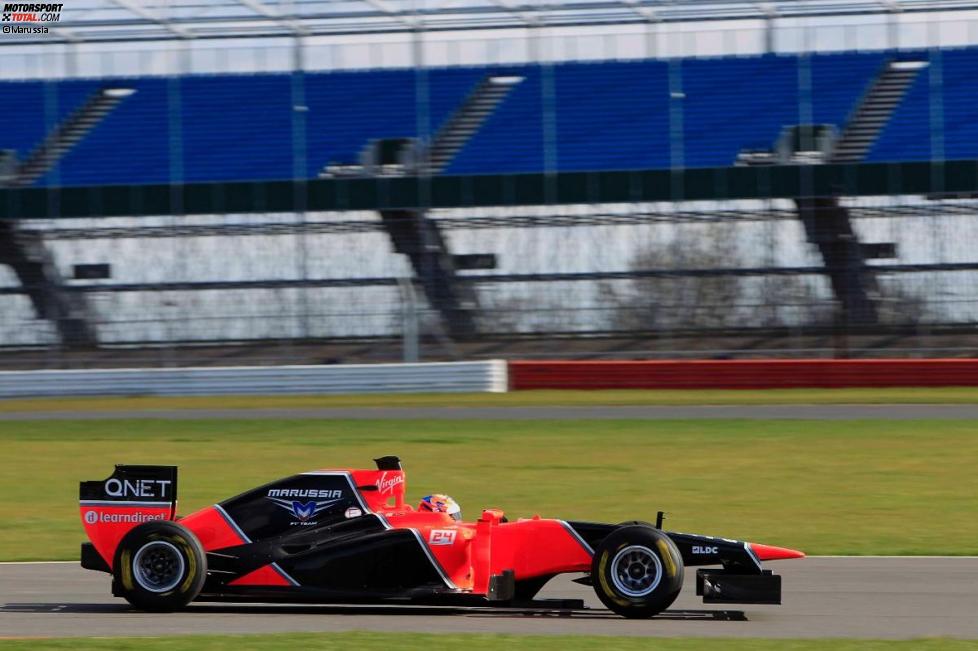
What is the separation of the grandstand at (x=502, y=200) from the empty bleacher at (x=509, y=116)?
0.19 feet

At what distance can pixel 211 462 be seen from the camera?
14906mm

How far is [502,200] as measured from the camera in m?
27.5

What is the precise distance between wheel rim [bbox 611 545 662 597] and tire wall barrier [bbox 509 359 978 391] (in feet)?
55.2

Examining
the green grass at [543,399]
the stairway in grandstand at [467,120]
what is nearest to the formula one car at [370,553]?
the green grass at [543,399]

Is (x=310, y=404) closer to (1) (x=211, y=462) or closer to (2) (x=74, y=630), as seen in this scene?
(1) (x=211, y=462)

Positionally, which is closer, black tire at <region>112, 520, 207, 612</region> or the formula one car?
the formula one car

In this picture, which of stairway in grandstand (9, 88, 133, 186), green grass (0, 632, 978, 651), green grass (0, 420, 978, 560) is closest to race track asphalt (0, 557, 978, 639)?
green grass (0, 632, 978, 651)

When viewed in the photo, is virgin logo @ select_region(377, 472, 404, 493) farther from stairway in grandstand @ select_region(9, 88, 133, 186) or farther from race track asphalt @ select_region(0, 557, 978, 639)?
stairway in grandstand @ select_region(9, 88, 133, 186)

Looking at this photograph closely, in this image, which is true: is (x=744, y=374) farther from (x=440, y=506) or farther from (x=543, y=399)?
(x=440, y=506)

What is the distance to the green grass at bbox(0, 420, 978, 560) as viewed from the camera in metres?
10.6

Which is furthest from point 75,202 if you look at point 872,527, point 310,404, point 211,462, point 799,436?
point 872,527

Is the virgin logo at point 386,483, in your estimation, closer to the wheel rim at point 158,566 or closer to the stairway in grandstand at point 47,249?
the wheel rim at point 158,566

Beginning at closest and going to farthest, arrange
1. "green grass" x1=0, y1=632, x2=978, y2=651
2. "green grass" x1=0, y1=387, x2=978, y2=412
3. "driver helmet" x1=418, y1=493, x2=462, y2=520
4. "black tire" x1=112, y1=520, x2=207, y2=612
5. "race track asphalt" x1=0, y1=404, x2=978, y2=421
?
"green grass" x1=0, y1=632, x2=978, y2=651
"black tire" x1=112, y1=520, x2=207, y2=612
"driver helmet" x1=418, y1=493, x2=462, y2=520
"race track asphalt" x1=0, y1=404, x2=978, y2=421
"green grass" x1=0, y1=387, x2=978, y2=412

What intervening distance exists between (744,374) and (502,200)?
22.4ft
